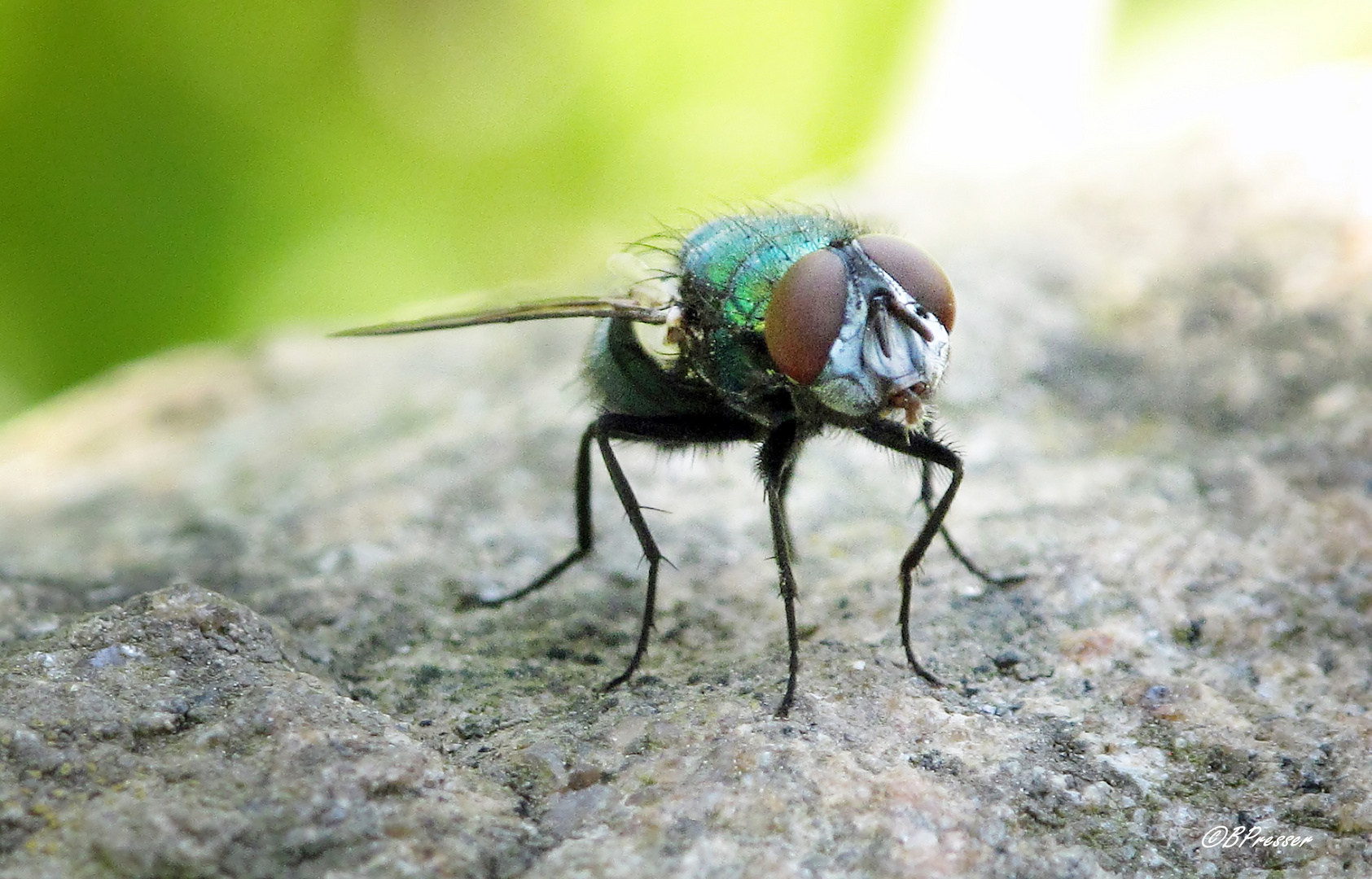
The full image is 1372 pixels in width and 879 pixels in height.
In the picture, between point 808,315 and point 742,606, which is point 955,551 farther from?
point 808,315

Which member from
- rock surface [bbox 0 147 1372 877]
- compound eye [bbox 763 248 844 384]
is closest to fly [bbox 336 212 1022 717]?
compound eye [bbox 763 248 844 384]

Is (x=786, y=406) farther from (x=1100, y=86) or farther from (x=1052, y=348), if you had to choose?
(x=1100, y=86)

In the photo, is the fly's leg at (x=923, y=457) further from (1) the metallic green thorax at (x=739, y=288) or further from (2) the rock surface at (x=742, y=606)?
(1) the metallic green thorax at (x=739, y=288)

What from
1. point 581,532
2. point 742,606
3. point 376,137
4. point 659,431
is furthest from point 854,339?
point 376,137

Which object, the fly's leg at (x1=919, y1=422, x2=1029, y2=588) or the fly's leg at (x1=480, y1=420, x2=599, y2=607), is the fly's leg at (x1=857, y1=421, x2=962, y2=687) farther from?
the fly's leg at (x1=480, y1=420, x2=599, y2=607)

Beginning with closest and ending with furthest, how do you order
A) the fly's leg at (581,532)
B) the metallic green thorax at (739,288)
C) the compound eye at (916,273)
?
the compound eye at (916,273), the metallic green thorax at (739,288), the fly's leg at (581,532)

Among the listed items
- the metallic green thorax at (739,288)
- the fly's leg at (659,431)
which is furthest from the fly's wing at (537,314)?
the fly's leg at (659,431)

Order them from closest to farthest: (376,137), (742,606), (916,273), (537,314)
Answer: (916,273) → (537,314) → (742,606) → (376,137)
